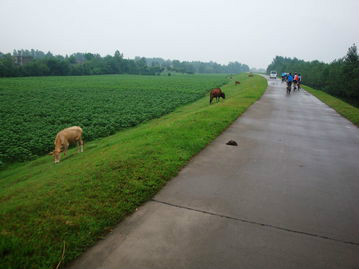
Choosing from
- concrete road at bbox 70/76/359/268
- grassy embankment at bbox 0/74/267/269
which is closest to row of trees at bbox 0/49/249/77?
grassy embankment at bbox 0/74/267/269

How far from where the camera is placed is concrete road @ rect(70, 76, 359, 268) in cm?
349

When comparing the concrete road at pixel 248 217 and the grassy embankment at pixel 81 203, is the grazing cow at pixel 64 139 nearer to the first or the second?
the grassy embankment at pixel 81 203

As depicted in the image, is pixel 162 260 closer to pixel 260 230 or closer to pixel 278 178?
pixel 260 230

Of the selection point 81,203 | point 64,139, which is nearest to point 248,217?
point 81,203

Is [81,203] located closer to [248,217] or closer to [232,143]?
[248,217]

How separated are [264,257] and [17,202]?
4.73m

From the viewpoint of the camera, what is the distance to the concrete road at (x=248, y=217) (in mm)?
3492

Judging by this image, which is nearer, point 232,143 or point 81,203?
point 81,203

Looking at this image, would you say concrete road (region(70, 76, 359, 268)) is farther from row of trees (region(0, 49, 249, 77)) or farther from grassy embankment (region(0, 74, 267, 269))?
row of trees (region(0, 49, 249, 77))

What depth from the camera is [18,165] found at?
11.4m

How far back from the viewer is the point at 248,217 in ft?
14.7

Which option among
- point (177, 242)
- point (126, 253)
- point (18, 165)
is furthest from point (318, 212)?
point (18, 165)

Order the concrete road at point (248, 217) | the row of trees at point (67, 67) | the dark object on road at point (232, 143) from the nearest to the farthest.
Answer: the concrete road at point (248, 217), the dark object on road at point (232, 143), the row of trees at point (67, 67)

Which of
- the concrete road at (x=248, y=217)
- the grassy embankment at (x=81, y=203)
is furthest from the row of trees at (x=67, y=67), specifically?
the concrete road at (x=248, y=217)
